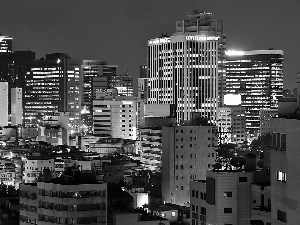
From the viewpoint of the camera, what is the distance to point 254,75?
123500 millimetres

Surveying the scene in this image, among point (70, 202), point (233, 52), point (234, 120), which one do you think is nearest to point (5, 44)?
point (233, 52)

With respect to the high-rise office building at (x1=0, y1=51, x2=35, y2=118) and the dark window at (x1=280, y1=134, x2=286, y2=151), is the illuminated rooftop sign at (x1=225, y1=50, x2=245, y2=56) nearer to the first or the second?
the high-rise office building at (x1=0, y1=51, x2=35, y2=118)

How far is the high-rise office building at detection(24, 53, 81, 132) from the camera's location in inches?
5037

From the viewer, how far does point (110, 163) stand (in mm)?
59406

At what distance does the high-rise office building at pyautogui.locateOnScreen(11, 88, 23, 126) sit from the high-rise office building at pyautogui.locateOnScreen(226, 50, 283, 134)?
27980mm

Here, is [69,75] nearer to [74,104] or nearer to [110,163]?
[74,104]

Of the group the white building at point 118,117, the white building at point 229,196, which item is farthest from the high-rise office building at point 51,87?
the white building at point 229,196

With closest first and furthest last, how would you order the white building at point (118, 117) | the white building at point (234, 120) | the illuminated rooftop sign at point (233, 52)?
the white building at point (118, 117) < the white building at point (234, 120) < the illuminated rooftop sign at point (233, 52)

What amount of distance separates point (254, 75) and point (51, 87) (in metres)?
29.4

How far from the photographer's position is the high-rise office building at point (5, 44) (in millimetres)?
147875

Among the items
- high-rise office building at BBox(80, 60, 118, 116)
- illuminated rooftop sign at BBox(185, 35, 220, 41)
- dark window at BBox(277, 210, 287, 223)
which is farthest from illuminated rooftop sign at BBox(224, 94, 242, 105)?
dark window at BBox(277, 210, 287, 223)

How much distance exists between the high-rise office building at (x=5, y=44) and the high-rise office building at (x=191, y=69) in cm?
4674

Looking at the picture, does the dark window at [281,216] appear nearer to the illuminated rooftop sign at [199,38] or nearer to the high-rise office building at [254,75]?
the illuminated rooftop sign at [199,38]

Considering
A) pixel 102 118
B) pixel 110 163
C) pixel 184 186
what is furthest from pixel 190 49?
pixel 184 186
